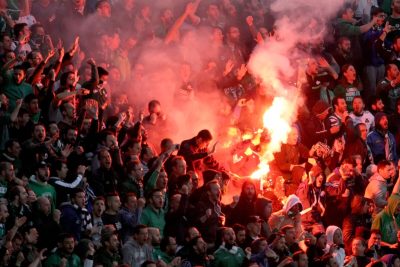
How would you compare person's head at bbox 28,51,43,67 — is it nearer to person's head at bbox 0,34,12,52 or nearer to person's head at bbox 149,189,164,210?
person's head at bbox 0,34,12,52

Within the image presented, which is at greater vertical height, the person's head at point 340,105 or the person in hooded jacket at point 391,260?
the person's head at point 340,105

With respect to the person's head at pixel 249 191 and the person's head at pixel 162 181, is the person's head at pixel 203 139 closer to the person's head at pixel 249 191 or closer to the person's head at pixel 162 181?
the person's head at pixel 249 191

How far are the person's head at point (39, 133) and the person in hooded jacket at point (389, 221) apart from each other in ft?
15.8

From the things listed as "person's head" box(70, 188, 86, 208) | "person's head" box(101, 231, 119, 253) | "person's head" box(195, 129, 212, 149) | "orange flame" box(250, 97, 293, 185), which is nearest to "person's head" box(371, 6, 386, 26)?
"orange flame" box(250, 97, 293, 185)

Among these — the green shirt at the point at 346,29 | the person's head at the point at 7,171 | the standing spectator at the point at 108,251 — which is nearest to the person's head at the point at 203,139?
the standing spectator at the point at 108,251

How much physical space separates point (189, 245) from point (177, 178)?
119 centimetres

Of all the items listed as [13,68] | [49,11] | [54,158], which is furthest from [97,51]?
[54,158]

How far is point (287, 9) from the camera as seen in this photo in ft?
70.7

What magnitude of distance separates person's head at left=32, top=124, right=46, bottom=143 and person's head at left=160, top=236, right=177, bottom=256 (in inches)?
71.1

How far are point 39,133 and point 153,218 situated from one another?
1631 mm

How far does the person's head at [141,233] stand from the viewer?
1525 cm

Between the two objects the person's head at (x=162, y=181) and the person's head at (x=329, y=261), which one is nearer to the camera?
the person's head at (x=162, y=181)

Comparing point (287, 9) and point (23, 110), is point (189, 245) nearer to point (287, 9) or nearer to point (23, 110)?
point (23, 110)

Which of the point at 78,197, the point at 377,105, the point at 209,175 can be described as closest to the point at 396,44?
A: the point at 377,105
